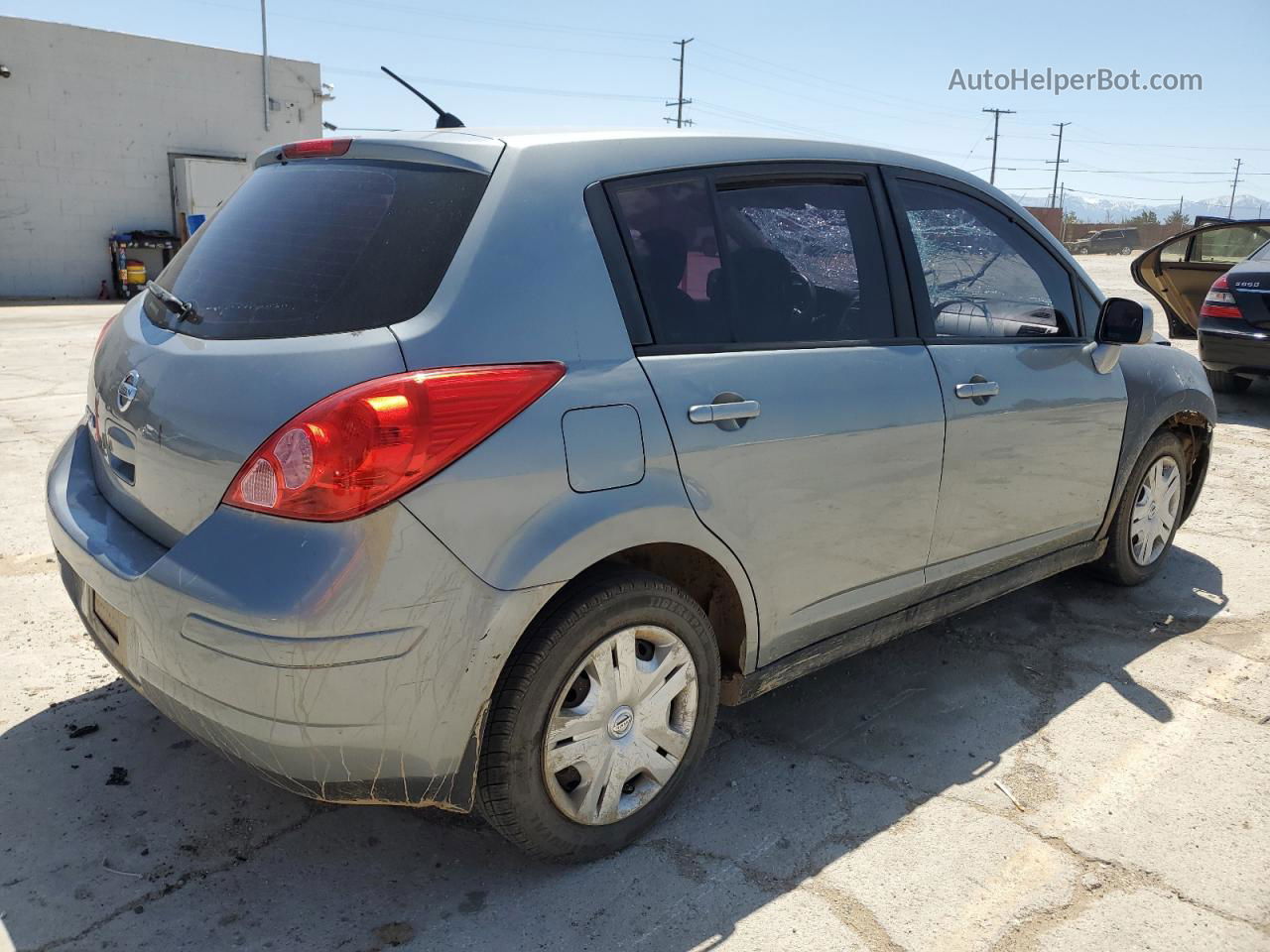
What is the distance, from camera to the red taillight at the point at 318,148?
104 inches

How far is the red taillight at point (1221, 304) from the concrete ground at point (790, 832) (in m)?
5.56

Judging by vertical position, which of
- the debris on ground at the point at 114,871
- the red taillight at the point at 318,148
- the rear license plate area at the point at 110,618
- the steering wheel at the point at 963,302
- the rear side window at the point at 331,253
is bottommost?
the debris on ground at the point at 114,871

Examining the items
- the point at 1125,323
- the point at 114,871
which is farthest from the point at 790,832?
the point at 1125,323

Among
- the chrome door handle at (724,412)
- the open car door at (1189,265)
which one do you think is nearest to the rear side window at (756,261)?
the chrome door handle at (724,412)

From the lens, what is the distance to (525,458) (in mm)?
2176

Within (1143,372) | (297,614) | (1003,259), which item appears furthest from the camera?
(1143,372)

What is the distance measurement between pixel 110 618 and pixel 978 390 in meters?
2.52

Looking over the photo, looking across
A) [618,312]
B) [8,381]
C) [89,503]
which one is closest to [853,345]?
[618,312]

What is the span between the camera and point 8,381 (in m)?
8.96

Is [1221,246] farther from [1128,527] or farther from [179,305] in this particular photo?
[179,305]

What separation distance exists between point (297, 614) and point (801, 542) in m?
1.36

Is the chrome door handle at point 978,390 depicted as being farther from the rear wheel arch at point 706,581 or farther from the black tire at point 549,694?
the black tire at point 549,694

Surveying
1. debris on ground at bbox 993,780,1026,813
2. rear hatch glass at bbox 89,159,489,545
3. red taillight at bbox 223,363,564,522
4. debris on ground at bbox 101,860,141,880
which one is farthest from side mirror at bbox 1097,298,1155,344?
debris on ground at bbox 101,860,141,880

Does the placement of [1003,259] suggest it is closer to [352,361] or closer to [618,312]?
[618,312]
